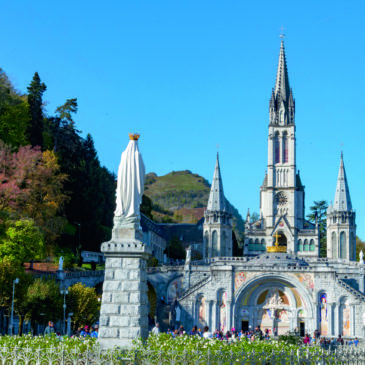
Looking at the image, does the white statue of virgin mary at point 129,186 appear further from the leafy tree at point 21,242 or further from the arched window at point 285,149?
the arched window at point 285,149

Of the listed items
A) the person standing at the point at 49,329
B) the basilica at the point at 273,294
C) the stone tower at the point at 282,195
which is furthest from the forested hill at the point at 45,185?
the stone tower at the point at 282,195

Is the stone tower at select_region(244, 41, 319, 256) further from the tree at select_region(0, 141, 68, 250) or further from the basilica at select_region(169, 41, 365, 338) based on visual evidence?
the tree at select_region(0, 141, 68, 250)

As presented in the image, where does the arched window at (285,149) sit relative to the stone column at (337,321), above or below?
above

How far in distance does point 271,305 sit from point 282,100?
3571 centimetres

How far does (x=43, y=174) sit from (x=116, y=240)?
38.1 meters

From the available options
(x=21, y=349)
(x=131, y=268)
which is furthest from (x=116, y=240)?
(x=21, y=349)

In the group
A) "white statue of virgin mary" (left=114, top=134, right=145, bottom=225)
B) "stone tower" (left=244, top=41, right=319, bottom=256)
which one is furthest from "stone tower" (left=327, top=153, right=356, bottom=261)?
"white statue of virgin mary" (left=114, top=134, right=145, bottom=225)

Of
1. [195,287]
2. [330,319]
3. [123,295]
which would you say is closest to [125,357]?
[123,295]

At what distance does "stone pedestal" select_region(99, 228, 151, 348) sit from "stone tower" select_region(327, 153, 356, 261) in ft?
192

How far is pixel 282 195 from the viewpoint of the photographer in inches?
3216

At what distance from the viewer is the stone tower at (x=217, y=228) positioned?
246ft

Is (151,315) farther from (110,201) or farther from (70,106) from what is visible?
(70,106)

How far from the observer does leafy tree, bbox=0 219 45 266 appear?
4184 centimetres

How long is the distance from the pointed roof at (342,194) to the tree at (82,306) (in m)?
38.7
